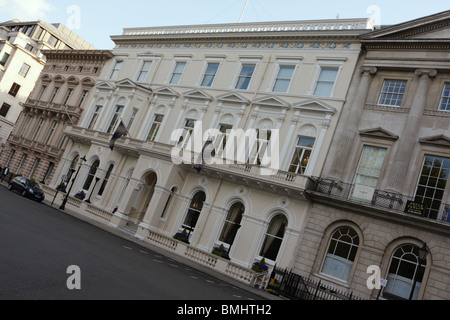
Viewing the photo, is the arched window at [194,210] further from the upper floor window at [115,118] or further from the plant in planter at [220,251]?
the upper floor window at [115,118]

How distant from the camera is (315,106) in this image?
2445 cm

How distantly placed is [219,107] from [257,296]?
15.3 meters

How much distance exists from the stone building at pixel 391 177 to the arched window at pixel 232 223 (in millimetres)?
4723

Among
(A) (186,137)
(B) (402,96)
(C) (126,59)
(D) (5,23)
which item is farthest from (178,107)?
(D) (5,23)

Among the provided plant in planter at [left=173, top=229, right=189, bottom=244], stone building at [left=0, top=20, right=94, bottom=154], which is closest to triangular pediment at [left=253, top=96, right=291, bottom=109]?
plant in planter at [left=173, top=229, right=189, bottom=244]

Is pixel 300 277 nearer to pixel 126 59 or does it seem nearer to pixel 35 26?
pixel 126 59

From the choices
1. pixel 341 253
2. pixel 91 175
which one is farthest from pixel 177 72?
pixel 341 253

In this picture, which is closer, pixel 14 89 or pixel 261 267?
pixel 261 267

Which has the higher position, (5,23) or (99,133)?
(5,23)

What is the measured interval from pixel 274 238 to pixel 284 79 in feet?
36.7

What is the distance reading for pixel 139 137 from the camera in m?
32.5

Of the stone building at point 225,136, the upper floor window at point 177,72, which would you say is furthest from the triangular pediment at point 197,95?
the upper floor window at point 177,72

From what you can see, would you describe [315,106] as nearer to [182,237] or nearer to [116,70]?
[182,237]

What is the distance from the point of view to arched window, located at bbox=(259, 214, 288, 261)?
2288 centimetres
